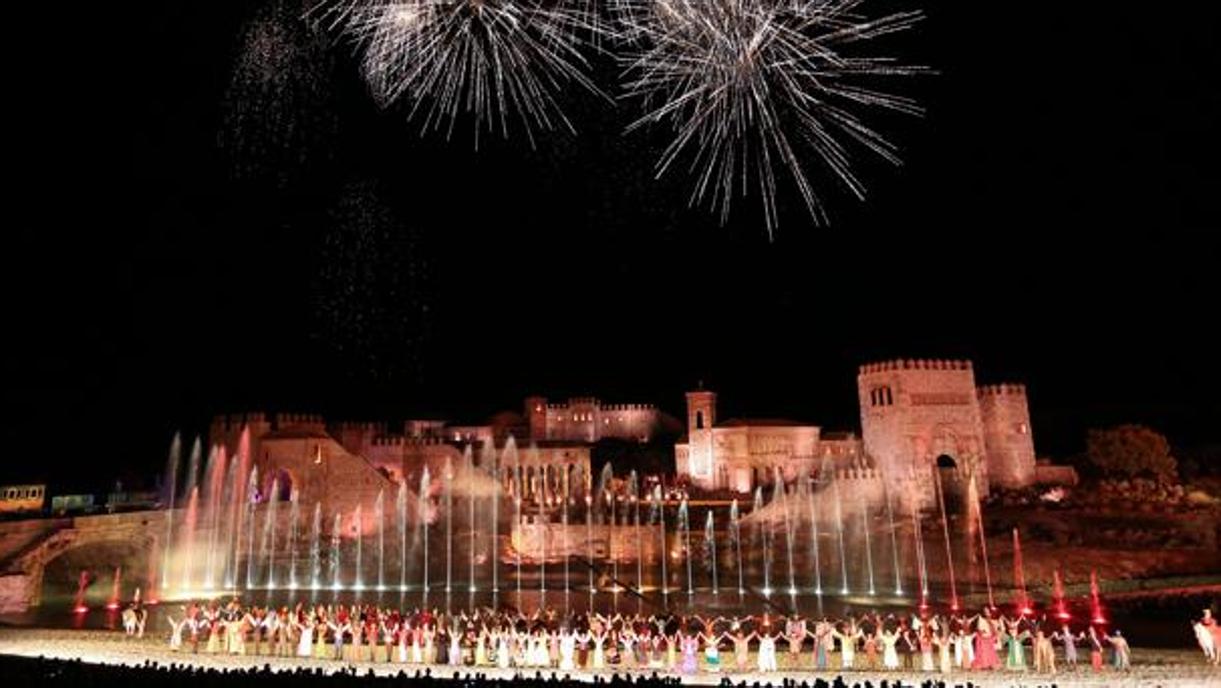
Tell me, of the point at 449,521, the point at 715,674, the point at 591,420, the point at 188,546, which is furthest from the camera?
the point at 591,420

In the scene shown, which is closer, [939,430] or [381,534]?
[939,430]

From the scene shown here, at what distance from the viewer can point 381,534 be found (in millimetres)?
41375

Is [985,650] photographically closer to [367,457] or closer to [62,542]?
[62,542]

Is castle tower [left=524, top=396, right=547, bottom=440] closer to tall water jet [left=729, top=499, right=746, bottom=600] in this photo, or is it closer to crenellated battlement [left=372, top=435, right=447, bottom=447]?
crenellated battlement [left=372, top=435, right=447, bottom=447]

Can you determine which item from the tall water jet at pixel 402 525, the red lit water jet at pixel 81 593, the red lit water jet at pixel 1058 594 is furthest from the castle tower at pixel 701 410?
the red lit water jet at pixel 81 593

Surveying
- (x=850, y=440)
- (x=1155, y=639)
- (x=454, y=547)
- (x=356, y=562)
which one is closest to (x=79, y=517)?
(x=356, y=562)

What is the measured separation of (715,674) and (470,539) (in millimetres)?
29673

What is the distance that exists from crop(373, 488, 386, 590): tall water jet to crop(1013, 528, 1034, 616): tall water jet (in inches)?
1106

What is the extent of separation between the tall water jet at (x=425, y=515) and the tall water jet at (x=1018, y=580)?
24.6 meters

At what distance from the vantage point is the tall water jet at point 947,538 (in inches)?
1101

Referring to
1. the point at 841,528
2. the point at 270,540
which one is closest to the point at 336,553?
the point at 270,540

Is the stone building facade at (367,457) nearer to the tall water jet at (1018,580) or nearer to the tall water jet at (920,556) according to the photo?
the tall water jet at (920,556)

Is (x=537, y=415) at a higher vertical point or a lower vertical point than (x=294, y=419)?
higher

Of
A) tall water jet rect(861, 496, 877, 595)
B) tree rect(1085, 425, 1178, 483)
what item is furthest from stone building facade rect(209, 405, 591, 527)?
tree rect(1085, 425, 1178, 483)
